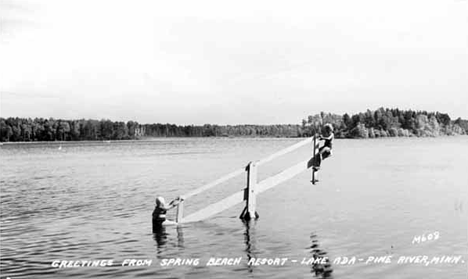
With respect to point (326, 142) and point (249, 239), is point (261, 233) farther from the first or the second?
point (326, 142)

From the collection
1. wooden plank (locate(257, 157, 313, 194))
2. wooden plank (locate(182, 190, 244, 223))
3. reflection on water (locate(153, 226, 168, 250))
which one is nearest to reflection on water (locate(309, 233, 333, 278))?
wooden plank (locate(257, 157, 313, 194))

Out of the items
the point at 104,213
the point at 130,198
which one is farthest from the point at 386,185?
the point at 104,213

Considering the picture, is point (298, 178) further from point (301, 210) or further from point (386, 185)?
point (301, 210)

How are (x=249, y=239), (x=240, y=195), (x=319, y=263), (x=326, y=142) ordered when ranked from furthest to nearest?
(x=240, y=195)
(x=326, y=142)
(x=249, y=239)
(x=319, y=263)

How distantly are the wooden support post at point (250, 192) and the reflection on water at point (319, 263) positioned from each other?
13.7ft

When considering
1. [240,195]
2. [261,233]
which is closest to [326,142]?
[240,195]

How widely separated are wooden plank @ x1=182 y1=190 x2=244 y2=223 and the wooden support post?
0.28m

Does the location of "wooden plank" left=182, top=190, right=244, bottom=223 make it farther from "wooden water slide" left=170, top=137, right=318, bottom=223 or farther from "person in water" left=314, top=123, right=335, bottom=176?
"person in water" left=314, top=123, right=335, bottom=176

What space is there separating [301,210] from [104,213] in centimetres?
886

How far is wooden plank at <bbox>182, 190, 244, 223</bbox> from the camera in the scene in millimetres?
20234

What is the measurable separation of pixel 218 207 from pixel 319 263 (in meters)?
6.86

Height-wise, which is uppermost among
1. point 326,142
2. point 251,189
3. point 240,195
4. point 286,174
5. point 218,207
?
point 326,142

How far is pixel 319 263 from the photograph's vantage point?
14078 millimetres

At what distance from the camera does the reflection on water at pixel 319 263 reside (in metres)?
13.2
